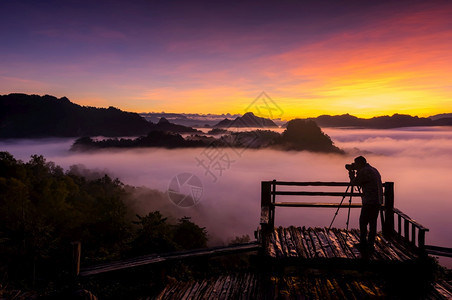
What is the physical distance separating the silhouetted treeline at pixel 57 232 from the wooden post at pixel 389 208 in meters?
21.9

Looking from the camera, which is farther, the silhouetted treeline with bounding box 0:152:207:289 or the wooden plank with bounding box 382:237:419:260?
the silhouetted treeline with bounding box 0:152:207:289

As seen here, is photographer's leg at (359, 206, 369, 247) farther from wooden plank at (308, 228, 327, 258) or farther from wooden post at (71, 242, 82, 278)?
wooden post at (71, 242, 82, 278)

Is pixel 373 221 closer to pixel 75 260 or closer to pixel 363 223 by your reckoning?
pixel 363 223

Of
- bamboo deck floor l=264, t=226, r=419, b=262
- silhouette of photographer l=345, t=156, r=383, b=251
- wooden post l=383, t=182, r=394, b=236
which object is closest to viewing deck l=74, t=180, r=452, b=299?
bamboo deck floor l=264, t=226, r=419, b=262

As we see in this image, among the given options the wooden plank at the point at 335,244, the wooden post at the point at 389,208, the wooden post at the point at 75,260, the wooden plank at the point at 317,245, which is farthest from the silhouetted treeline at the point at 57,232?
the wooden post at the point at 389,208

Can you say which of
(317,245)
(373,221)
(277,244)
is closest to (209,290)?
(277,244)

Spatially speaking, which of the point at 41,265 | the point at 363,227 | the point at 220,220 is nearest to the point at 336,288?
the point at 363,227

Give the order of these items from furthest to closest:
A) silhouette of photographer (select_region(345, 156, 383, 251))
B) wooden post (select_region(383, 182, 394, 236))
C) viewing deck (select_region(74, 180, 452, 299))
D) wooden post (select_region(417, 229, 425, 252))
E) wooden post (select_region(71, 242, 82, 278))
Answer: wooden post (select_region(383, 182, 394, 236))
silhouette of photographer (select_region(345, 156, 383, 251))
wooden post (select_region(417, 229, 425, 252))
viewing deck (select_region(74, 180, 452, 299))
wooden post (select_region(71, 242, 82, 278))

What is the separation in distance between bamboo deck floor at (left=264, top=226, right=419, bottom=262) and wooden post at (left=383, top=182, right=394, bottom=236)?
1.01ft

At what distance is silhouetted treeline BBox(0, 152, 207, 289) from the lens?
30889 mm

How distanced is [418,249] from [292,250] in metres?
3.36

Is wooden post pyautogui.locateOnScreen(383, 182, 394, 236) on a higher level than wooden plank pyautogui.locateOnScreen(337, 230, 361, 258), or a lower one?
higher

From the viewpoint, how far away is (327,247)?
8.45 meters

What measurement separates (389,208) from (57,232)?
202 ft
